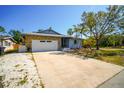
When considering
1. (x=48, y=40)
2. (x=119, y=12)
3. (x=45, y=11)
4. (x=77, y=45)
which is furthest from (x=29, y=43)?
(x=119, y=12)

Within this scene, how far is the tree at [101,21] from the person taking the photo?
21562mm

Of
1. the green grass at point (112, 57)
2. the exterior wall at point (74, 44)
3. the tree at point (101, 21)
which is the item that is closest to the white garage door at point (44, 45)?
the exterior wall at point (74, 44)

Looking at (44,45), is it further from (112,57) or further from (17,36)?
(17,36)

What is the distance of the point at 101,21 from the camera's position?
72.8ft

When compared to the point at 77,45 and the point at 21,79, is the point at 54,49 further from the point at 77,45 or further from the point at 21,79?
the point at 21,79

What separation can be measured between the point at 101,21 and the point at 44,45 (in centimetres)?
994

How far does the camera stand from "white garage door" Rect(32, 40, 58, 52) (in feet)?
66.1

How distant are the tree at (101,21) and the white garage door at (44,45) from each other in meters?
6.18

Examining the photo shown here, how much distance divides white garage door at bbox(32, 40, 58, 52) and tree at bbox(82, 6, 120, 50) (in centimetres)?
618

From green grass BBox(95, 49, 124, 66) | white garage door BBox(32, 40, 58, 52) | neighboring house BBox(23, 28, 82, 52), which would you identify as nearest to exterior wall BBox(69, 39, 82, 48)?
neighboring house BBox(23, 28, 82, 52)

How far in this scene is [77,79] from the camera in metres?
6.46

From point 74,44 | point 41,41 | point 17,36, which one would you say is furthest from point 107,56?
point 17,36

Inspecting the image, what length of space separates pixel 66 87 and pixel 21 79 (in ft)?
7.26

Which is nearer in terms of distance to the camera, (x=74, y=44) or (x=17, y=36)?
(x=74, y=44)
